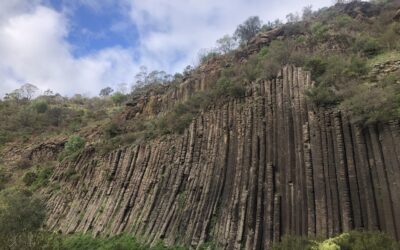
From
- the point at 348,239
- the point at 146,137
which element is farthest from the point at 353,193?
the point at 146,137

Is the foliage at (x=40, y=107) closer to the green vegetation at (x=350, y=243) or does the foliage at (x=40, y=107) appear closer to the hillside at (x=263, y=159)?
the hillside at (x=263, y=159)

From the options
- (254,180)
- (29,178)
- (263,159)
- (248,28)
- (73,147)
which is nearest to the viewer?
(254,180)

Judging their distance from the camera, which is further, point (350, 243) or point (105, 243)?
point (105, 243)

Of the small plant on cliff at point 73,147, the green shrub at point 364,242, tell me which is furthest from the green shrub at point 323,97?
the small plant on cliff at point 73,147

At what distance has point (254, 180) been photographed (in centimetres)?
1759

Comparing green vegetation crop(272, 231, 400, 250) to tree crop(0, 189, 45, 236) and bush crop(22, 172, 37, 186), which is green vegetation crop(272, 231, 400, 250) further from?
bush crop(22, 172, 37, 186)

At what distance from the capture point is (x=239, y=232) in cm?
1656

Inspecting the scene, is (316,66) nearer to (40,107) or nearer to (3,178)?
(3,178)

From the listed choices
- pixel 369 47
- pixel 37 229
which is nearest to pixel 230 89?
pixel 369 47

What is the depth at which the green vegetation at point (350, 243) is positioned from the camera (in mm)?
9508

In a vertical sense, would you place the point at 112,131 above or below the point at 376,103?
above

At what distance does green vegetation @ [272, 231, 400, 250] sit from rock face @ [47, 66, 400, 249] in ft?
8.87

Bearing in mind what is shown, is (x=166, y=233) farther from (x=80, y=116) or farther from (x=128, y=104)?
(x=80, y=116)

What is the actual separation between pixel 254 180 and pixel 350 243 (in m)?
7.57
